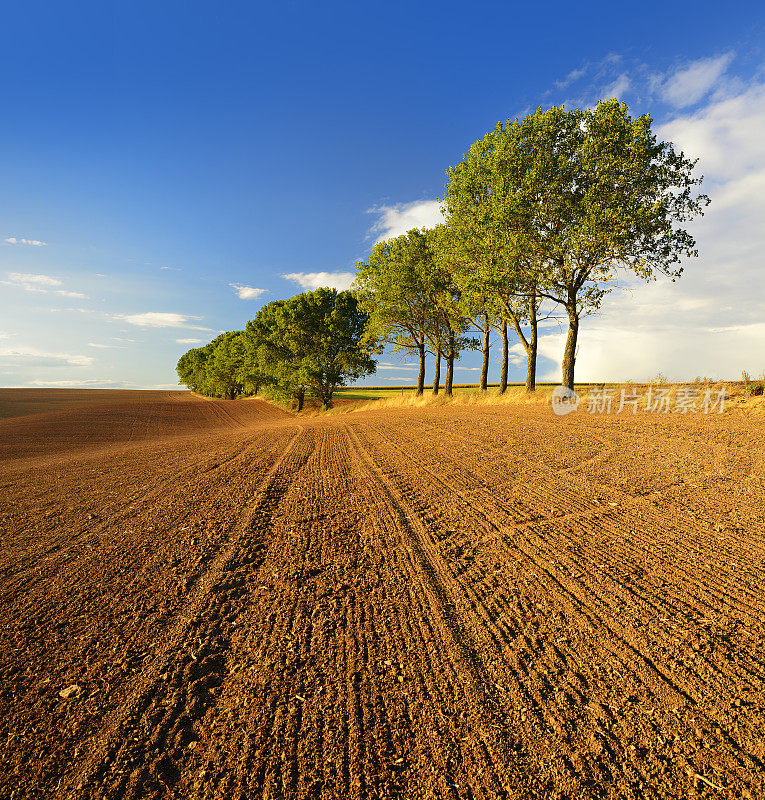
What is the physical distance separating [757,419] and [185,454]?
15.6 metres

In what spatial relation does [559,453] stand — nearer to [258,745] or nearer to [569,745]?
[569,745]

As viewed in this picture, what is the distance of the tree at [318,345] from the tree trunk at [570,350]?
1973cm

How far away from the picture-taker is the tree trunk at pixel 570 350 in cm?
2059

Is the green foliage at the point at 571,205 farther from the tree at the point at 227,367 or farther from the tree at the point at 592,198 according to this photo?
the tree at the point at 227,367

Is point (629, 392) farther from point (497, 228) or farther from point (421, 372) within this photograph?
point (421, 372)

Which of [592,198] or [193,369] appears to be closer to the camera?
[592,198]

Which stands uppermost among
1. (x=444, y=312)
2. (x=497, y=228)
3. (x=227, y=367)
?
(x=497, y=228)

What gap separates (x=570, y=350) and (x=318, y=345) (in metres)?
24.2

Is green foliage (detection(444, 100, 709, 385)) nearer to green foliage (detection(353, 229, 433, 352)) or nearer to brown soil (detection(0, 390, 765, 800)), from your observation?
green foliage (detection(353, 229, 433, 352))

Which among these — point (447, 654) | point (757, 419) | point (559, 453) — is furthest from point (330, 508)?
point (757, 419)

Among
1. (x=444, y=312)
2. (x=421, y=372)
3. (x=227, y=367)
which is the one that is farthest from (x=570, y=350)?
(x=227, y=367)

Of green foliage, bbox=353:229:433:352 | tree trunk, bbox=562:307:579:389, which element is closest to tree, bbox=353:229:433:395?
green foliage, bbox=353:229:433:352

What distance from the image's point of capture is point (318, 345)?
39.2 m

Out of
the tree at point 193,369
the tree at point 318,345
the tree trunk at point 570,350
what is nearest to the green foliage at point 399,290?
the tree at point 318,345
